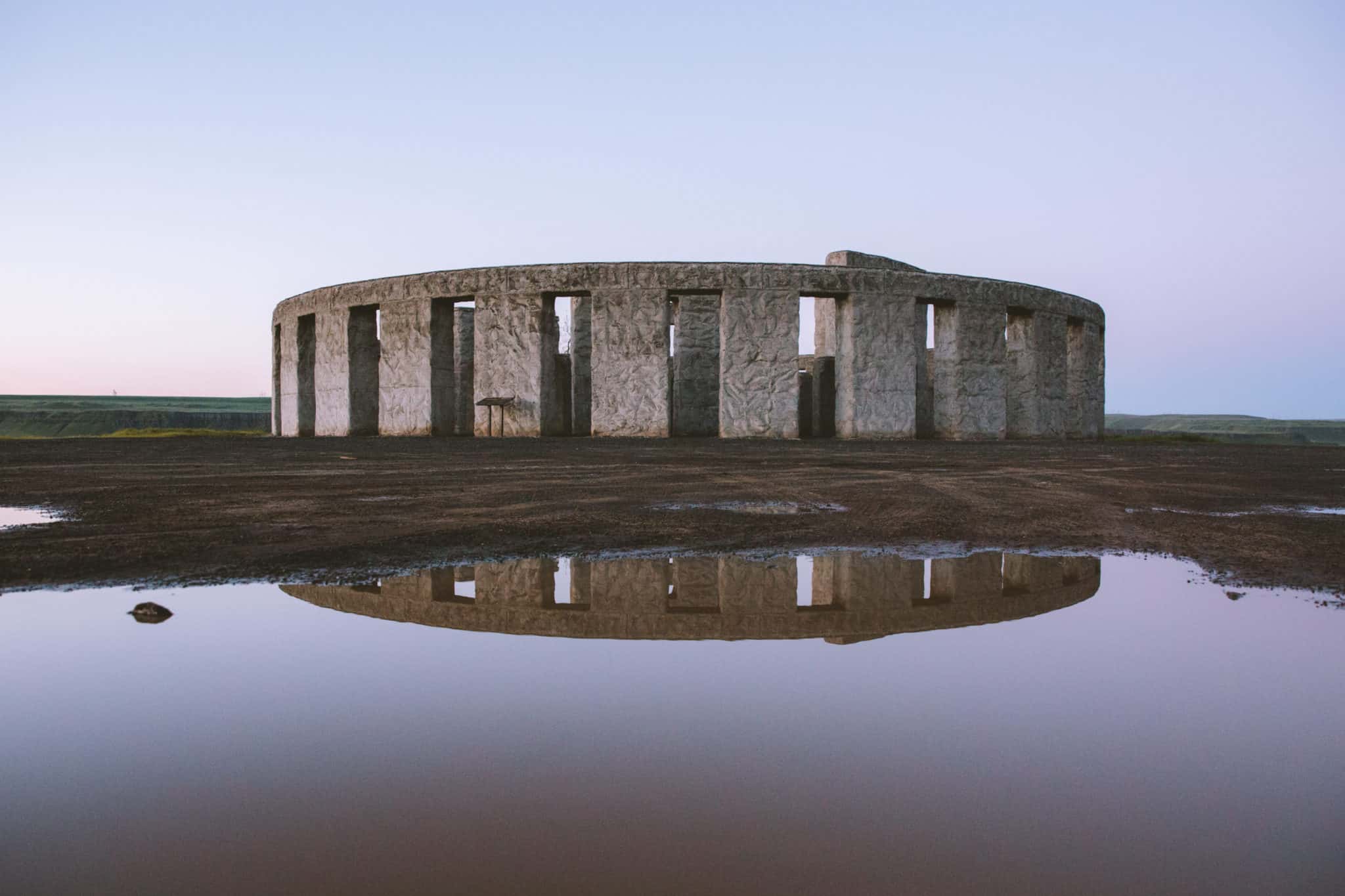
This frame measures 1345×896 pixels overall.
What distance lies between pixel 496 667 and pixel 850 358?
1861 centimetres

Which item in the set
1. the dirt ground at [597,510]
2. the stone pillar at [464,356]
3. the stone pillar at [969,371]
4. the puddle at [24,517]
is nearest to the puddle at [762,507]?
the dirt ground at [597,510]

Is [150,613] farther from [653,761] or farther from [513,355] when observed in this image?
[513,355]

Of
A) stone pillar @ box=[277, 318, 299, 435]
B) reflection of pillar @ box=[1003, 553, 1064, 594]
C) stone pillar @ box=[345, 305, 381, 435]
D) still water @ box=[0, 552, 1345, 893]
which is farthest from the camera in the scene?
stone pillar @ box=[277, 318, 299, 435]

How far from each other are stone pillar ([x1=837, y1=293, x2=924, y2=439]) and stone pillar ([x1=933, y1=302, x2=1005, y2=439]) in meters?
1.03

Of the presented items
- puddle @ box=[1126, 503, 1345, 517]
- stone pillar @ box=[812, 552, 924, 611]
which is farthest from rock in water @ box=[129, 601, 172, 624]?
puddle @ box=[1126, 503, 1345, 517]

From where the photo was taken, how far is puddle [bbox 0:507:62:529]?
19.1ft

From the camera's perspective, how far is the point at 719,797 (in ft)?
5.96

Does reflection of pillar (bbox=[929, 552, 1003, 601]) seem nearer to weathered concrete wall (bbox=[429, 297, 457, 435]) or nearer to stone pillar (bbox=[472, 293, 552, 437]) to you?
stone pillar (bbox=[472, 293, 552, 437])

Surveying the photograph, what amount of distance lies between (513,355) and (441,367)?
209 centimetres

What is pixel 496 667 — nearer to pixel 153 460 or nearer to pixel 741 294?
pixel 153 460

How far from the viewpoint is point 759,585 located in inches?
157

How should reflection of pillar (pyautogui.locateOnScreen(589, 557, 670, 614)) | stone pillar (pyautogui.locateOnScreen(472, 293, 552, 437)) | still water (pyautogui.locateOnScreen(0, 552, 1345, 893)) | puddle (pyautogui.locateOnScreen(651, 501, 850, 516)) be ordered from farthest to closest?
stone pillar (pyautogui.locateOnScreen(472, 293, 552, 437)) → puddle (pyautogui.locateOnScreen(651, 501, 850, 516)) → reflection of pillar (pyautogui.locateOnScreen(589, 557, 670, 614)) → still water (pyautogui.locateOnScreen(0, 552, 1345, 893))

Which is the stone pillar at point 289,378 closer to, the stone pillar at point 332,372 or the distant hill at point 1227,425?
the stone pillar at point 332,372

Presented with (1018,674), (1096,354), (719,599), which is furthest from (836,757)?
(1096,354)
